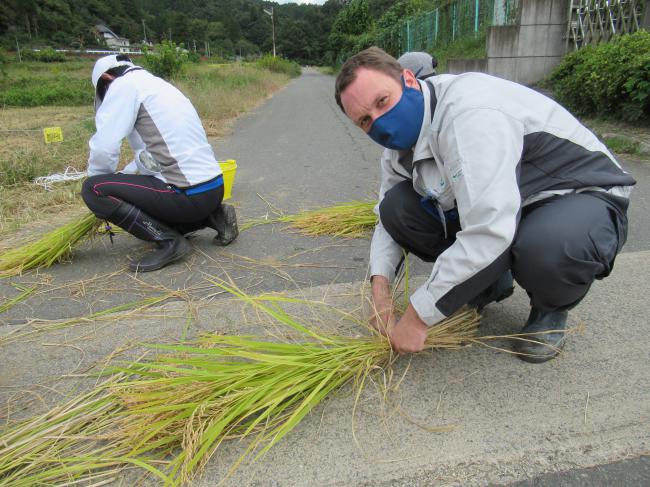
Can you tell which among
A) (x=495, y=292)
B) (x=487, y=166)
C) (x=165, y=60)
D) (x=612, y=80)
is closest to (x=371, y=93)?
(x=487, y=166)

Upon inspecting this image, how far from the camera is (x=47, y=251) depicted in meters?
2.86

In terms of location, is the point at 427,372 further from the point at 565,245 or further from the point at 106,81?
the point at 106,81

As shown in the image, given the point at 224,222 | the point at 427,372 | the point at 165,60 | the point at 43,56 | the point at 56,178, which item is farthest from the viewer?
the point at 43,56

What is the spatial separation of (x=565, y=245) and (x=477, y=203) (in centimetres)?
36

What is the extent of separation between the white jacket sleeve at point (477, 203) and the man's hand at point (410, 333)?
0.05 metres

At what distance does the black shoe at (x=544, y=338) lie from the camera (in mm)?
1661

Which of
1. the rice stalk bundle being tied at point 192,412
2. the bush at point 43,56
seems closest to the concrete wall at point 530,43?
the rice stalk bundle being tied at point 192,412

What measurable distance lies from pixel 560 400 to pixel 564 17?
8.70 metres

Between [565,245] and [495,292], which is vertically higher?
[565,245]

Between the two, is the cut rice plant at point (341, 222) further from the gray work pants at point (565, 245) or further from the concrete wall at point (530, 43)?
the concrete wall at point (530, 43)

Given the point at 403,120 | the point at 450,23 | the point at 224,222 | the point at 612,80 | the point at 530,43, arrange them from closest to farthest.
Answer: the point at 403,120
the point at 224,222
the point at 612,80
the point at 530,43
the point at 450,23

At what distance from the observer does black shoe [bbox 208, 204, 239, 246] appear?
3094 mm

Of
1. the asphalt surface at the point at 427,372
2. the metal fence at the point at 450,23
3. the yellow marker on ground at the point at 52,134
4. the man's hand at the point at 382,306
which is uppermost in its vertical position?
the metal fence at the point at 450,23

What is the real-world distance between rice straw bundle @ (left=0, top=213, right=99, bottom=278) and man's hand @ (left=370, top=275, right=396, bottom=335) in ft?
6.97
